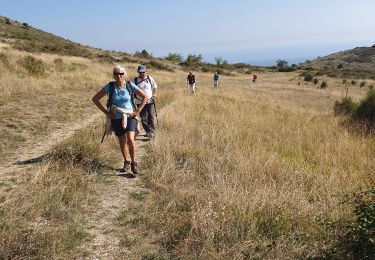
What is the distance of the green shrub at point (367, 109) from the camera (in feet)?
57.9

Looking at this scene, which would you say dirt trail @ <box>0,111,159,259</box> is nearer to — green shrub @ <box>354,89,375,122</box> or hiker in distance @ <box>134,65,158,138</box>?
hiker in distance @ <box>134,65,158,138</box>

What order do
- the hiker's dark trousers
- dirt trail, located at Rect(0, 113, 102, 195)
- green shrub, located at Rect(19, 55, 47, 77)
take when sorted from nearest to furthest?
dirt trail, located at Rect(0, 113, 102, 195), the hiker's dark trousers, green shrub, located at Rect(19, 55, 47, 77)

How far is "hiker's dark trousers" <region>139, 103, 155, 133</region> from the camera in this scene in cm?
1046

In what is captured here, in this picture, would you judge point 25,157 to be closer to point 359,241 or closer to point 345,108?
point 359,241

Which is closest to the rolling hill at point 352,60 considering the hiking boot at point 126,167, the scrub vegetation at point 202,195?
the scrub vegetation at point 202,195

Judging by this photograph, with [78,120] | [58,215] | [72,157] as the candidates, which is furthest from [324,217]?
[78,120]

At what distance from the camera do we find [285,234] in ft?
15.6

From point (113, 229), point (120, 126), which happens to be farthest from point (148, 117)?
point (113, 229)

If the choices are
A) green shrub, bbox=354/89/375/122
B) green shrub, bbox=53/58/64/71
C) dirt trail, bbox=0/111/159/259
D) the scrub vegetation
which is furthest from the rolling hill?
dirt trail, bbox=0/111/159/259

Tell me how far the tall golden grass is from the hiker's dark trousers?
0.31m

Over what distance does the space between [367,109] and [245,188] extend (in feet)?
44.7

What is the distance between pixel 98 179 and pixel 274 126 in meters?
7.56

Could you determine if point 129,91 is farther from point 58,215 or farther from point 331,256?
point 331,256

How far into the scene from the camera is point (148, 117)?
10469 millimetres
